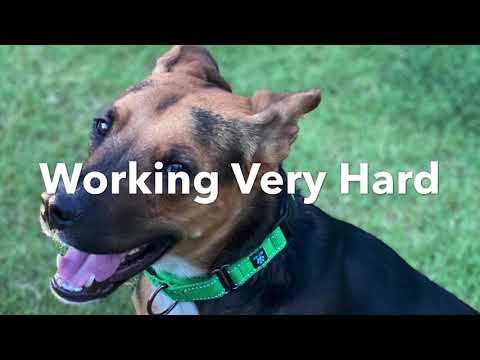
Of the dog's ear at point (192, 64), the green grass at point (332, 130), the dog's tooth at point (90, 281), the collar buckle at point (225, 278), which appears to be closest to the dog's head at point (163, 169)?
the dog's tooth at point (90, 281)

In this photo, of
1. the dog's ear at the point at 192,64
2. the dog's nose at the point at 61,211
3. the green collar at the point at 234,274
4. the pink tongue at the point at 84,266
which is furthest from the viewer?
the dog's ear at the point at 192,64

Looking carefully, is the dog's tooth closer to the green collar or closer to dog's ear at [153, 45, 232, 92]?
the green collar

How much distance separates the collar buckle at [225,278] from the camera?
3666 millimetres

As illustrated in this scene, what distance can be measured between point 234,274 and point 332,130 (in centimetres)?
345

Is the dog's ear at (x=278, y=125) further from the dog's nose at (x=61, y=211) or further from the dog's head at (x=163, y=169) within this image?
the dog's nose at (x=61, y=211)

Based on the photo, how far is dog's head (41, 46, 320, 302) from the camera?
326 centimetres

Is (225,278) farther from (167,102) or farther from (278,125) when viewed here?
(167,102)

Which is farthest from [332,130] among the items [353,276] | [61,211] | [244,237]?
[61,211]

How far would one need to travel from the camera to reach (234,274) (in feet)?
12.0

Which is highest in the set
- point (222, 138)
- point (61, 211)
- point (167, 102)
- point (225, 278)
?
point (167, 102)

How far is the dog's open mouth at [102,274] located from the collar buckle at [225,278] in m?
0.34

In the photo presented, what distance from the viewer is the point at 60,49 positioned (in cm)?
769

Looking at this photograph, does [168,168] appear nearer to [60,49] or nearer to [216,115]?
[216,115]

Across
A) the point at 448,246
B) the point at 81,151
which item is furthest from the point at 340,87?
the point at 81,151
